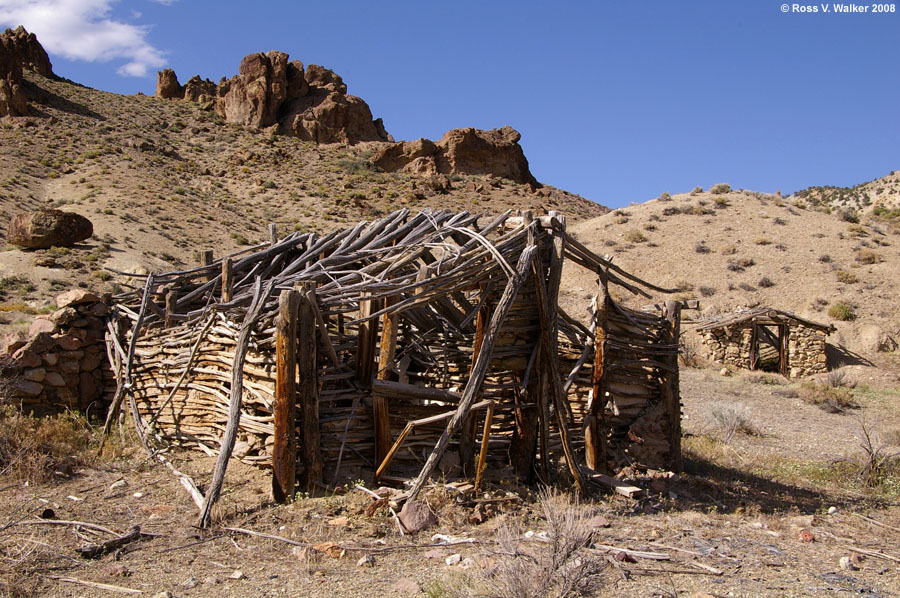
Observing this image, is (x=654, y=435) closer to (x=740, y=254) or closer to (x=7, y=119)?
(x=740, y=254)

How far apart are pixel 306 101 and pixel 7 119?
68.0 feet

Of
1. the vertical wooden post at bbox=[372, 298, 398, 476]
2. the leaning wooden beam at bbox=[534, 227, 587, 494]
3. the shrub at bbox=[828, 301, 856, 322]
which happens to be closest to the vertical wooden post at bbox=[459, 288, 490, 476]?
the leaning wooden beam at bbox=[534, 227, 587, 494]

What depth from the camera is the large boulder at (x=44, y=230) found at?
22.0 metres

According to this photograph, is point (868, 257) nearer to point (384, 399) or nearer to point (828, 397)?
point (828, 397)

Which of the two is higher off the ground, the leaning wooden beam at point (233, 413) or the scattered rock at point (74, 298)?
the scattered rock at point (74, 298)

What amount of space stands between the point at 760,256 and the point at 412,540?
2427 centimetres

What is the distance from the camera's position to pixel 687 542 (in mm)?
4910

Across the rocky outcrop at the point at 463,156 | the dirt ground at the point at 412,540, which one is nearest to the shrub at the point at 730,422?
the dirt ground at the point at 412,540

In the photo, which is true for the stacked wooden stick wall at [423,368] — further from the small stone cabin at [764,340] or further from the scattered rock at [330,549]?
the small stone cabin at [764,340]

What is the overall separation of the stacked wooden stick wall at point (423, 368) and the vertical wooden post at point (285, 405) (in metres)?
0.01

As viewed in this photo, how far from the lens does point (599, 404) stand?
265 inches

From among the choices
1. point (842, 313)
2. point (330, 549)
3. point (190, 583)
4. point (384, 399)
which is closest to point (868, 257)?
point (842, 313)

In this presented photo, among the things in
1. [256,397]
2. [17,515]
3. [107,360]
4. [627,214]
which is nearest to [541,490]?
[256,397]

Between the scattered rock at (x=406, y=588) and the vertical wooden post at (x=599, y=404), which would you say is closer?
the scattered rock at (x=406, y=588)
